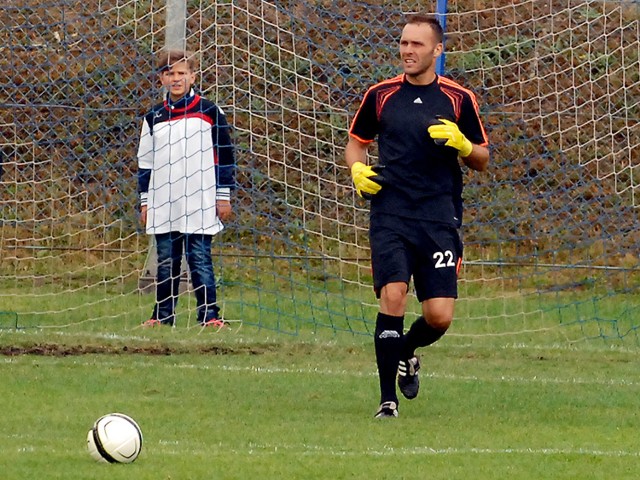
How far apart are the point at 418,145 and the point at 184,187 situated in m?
4.12

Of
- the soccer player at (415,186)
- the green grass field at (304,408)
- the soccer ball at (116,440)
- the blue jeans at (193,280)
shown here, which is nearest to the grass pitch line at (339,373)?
the green grass field at (304,408)

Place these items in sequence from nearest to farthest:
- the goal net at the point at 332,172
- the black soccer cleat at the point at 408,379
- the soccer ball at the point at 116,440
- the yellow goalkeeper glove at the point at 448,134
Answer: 1. the soccer ball at the point at 116,440
2. the yellow goalkeeper glove at the point at 448,134
3. the black soccer cleat at the point at 408,379
4. the goal net at the point at 332,172

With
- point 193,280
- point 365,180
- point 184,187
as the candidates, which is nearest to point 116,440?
point 365,180

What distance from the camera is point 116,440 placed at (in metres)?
6.25

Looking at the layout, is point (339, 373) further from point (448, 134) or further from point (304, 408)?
point (448, 134)

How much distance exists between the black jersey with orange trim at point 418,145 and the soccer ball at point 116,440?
2269 millimetres

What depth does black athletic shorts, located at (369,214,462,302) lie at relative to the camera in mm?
7867

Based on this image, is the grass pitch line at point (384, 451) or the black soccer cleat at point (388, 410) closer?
the grass pitch line at point (384, 451)

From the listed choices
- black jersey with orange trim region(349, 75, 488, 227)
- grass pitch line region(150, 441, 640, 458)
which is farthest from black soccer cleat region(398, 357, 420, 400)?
grass pitch line region(150, 441, 640, 458)

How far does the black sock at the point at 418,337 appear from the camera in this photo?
8.20m

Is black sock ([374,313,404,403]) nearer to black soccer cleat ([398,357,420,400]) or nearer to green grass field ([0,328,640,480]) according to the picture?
green grass field ([0,328,640,480])

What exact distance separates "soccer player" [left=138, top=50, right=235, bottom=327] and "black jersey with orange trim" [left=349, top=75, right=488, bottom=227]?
366 cm

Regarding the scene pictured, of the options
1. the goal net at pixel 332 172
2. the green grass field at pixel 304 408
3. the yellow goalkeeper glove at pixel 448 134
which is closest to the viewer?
the green grass field at pixel 304 408

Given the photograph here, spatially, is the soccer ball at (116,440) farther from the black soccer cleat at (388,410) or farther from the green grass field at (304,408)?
the black soccer cleat at (388,410)
